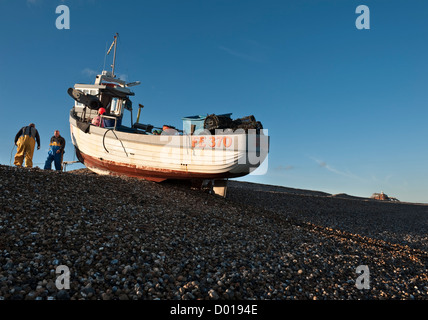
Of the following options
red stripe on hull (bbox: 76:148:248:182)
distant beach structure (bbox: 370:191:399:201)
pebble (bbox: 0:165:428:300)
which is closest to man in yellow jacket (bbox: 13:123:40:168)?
red stripe on hull (bbox: 76:148:248:182)

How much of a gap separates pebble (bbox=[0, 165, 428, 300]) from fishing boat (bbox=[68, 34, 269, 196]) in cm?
256

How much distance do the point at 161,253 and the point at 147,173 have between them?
9.39 meters

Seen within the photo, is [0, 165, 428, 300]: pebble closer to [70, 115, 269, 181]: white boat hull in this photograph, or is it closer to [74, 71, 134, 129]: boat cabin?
[70, 115, 269, 181]: white boat hull

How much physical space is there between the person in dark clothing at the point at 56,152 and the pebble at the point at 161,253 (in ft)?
21.1

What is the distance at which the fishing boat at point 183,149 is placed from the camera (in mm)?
12758

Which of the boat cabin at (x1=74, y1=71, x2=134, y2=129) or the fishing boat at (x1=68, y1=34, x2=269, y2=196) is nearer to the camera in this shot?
the fishing boat at (x1=68, y1=34, x2=269, y2=196)

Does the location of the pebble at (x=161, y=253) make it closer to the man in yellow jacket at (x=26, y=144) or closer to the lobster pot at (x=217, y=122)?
the lobster pot at (x=217, y=122)

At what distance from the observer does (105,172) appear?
17703 mm

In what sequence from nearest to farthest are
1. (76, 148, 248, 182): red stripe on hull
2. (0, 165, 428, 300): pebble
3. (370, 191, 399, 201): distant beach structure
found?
(0, 165, 428, 300): pebble < (76, 148, 248, 182): red stripe on hull < (370, 191, 399, 201): distant beach structure

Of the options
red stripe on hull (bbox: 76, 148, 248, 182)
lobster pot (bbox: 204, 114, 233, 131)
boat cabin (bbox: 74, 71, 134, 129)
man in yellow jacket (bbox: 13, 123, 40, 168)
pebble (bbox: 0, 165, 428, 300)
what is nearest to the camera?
pebble (bbox: 0, 165, 428, 300)

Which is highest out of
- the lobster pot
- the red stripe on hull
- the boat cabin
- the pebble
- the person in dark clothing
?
the boat cabin

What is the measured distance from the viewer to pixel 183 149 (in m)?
13.8

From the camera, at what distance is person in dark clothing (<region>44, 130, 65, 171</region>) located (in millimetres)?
17281
